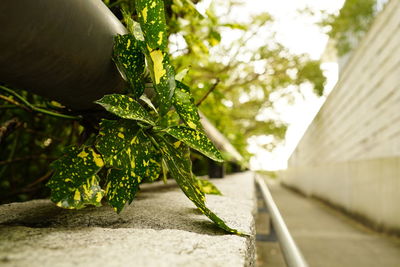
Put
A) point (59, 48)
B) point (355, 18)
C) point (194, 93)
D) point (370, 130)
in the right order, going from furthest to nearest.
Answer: point (355, 18), point (370, 130), point (194, 93), point (59, 48)

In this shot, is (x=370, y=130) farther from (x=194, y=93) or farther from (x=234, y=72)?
(x=194, y=93)

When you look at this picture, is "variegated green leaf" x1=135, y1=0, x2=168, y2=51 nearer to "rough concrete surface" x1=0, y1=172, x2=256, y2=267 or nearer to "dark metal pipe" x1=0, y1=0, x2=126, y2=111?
"dark metal pipe" x1=0, y1=0, x2=126, y2=111

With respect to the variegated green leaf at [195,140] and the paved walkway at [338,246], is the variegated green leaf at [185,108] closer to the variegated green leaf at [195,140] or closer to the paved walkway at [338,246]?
the variegated green leaf at [195,140]

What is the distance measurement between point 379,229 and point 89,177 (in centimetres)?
573

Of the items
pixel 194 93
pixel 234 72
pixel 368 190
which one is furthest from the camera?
pixel 368 190

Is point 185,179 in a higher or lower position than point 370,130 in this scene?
lower

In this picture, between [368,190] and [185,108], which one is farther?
[368,190]

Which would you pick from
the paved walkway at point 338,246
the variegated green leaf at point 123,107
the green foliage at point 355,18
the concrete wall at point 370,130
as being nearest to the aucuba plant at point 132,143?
the variegated green leaf at point 123,107

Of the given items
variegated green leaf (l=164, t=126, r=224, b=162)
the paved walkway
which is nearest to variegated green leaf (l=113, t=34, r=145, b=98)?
variegated green leaf (l=164, t=126, r=224, b=162)

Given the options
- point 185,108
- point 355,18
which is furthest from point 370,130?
point 185,108

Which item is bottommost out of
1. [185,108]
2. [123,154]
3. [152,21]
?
[123,154]

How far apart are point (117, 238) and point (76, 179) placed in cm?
13

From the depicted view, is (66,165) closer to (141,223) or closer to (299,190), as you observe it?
(141,223)

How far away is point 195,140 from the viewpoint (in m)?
0.59
